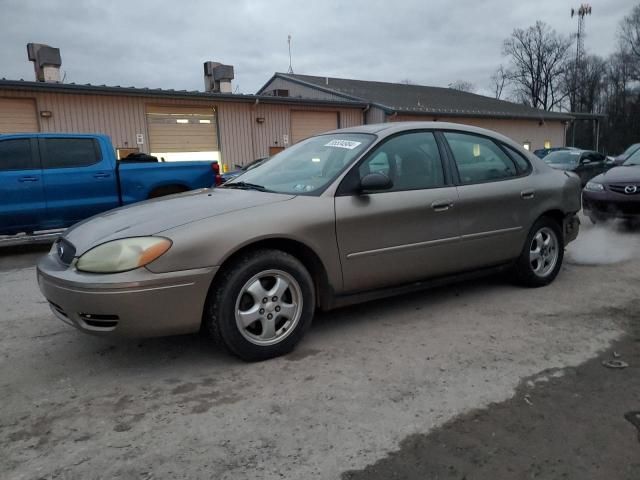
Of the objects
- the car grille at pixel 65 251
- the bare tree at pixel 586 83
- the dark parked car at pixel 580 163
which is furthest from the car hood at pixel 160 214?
the bare tree at pixel 586 83

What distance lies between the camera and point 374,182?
3.34 m

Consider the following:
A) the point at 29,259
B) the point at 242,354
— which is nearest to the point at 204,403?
the point at 242,354

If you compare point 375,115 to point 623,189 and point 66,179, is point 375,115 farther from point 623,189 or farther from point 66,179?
point 66,179

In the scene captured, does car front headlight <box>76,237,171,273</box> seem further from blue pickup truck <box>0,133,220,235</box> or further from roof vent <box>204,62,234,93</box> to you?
roof vent <box>204,62,234,93</box>

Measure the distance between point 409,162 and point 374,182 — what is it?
63cm

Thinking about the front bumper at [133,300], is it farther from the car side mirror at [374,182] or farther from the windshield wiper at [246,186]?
→ the car side mirror at [374,182]

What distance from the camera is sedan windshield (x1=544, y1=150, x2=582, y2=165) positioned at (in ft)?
50.3

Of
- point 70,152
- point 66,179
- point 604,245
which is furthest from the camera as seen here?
point 70,152

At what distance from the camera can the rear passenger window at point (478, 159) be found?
409 cm

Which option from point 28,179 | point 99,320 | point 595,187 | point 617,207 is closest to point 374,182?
point 99,320

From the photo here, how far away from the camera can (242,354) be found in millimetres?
3020

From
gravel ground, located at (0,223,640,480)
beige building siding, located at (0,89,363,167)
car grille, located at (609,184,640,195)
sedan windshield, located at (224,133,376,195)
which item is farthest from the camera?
beige building siding, located at (0,89,363,167)

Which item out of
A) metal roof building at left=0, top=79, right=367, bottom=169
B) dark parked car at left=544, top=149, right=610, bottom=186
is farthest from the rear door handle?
dark parked car at left=544, top=149, right=610, bottom=186

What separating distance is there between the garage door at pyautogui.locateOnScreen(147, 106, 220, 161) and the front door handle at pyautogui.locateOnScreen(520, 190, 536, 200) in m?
14.0
